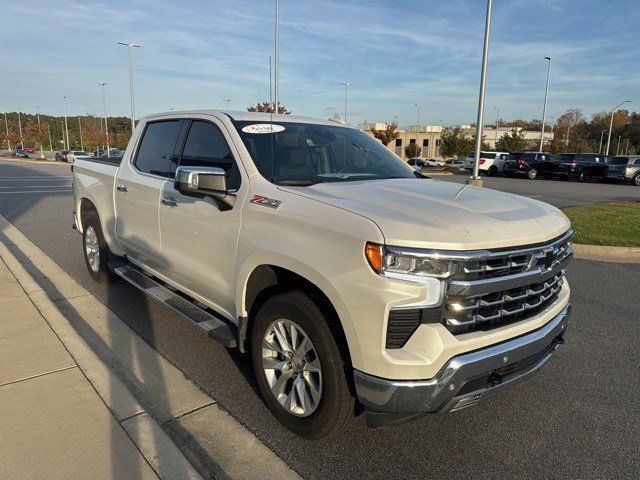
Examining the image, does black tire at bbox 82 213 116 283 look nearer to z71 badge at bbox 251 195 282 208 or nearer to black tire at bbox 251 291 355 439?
z71 badge at bbox 251 195 282 208

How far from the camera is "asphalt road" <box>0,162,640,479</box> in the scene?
2656 millimetres

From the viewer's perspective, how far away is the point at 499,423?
308 cm

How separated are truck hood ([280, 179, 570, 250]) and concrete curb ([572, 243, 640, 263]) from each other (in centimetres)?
→ 521

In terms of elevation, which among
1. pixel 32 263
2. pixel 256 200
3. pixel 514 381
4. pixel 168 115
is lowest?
pixel 32 263

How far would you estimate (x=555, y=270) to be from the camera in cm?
288

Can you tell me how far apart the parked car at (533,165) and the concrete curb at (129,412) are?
103 feet

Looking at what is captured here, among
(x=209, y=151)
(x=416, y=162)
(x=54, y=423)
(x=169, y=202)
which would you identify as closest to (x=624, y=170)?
(x=416, y=162)

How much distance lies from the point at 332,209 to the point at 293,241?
310 mm

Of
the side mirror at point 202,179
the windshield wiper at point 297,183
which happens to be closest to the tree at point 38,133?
the side mirror at point 202,179

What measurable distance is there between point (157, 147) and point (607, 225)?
9.25 m

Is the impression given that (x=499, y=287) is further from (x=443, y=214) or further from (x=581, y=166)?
(x=581, y=166)

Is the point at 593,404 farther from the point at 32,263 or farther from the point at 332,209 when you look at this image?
the point at 32,263

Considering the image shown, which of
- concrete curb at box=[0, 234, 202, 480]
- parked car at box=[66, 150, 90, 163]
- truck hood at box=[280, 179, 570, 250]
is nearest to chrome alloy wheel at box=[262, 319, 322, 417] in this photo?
concrete curb at box=[0, 234, 202, 480]

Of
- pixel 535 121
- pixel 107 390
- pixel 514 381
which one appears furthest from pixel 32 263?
pixel 535 121
